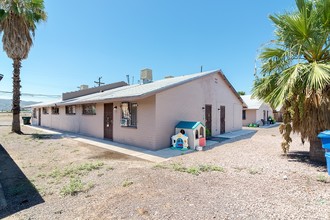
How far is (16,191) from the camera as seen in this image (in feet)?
14.7

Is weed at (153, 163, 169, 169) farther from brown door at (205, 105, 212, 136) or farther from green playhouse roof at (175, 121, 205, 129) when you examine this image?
brown door at (205, 105, 212, 136)

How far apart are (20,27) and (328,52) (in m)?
18.4

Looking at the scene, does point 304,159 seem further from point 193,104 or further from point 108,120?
point 108,120

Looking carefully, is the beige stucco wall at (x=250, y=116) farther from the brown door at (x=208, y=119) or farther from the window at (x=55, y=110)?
the window at (x=55, y=110)

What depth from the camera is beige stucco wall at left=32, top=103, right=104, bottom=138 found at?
41.7 ft

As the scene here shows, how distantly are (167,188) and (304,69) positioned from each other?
5.64 m

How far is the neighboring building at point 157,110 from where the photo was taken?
29.4 ft

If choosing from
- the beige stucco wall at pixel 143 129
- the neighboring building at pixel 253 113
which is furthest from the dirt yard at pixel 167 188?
the neighboring building at pixel 253 113

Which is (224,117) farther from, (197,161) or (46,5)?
(46,5)

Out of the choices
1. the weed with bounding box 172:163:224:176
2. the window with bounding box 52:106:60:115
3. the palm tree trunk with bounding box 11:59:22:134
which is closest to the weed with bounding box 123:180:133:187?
the weed with bounding box 172:163:224:176

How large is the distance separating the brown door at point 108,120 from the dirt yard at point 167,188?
4423 millimetres

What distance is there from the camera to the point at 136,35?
50.1 feet

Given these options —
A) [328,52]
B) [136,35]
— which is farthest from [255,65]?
[136,35]

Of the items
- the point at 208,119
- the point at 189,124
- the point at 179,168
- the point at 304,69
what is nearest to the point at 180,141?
the point at 189,124
